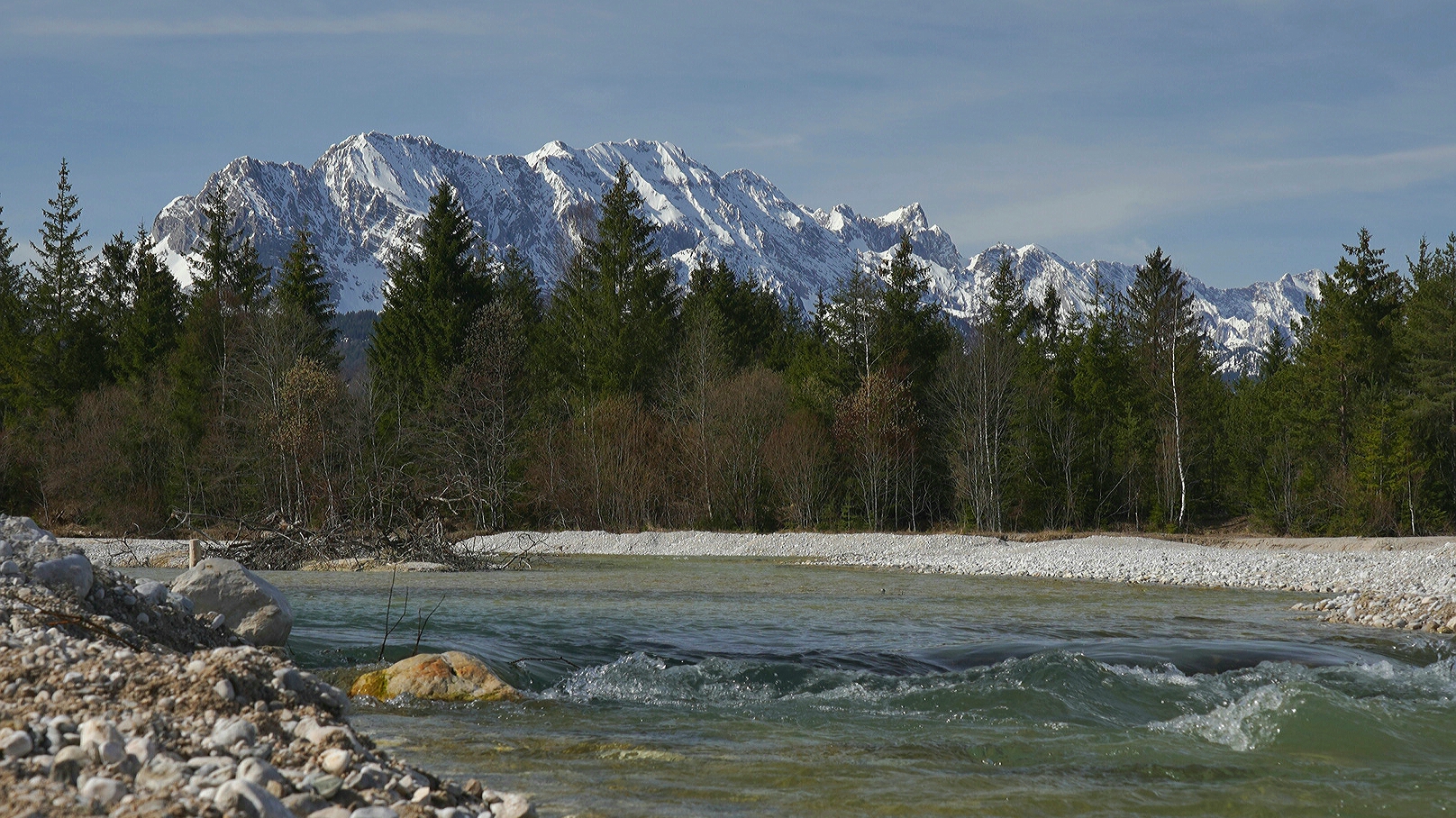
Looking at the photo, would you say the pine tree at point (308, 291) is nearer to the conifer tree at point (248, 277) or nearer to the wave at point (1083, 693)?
the conifer tree at point (248, 277)

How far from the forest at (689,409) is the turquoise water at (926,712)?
23.7 m

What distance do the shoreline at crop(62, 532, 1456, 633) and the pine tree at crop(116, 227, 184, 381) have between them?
1303 cm

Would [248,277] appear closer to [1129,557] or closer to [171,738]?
[1129,557]

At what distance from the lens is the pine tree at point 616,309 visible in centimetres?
4141

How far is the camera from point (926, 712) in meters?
7.08

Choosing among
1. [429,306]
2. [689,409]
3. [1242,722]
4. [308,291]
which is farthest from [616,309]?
[1242,722]

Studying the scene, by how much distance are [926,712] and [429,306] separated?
3754cm

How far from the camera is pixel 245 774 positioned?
3.27 metres

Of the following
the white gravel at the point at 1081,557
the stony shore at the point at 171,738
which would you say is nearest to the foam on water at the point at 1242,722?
the stony shore at the point at 171,738

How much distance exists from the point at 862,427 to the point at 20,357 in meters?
37.2

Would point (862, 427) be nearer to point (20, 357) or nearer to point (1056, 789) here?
point (1056, 789)

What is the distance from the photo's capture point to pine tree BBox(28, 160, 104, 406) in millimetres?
43156

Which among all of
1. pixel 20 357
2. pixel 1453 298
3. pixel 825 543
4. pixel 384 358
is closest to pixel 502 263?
pixel 384 358

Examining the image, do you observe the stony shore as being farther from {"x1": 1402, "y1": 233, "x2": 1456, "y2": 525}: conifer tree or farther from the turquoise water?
{"x1": 1402, "y1": 233, "x2": 1456, "y2": 525}: conifer tree
